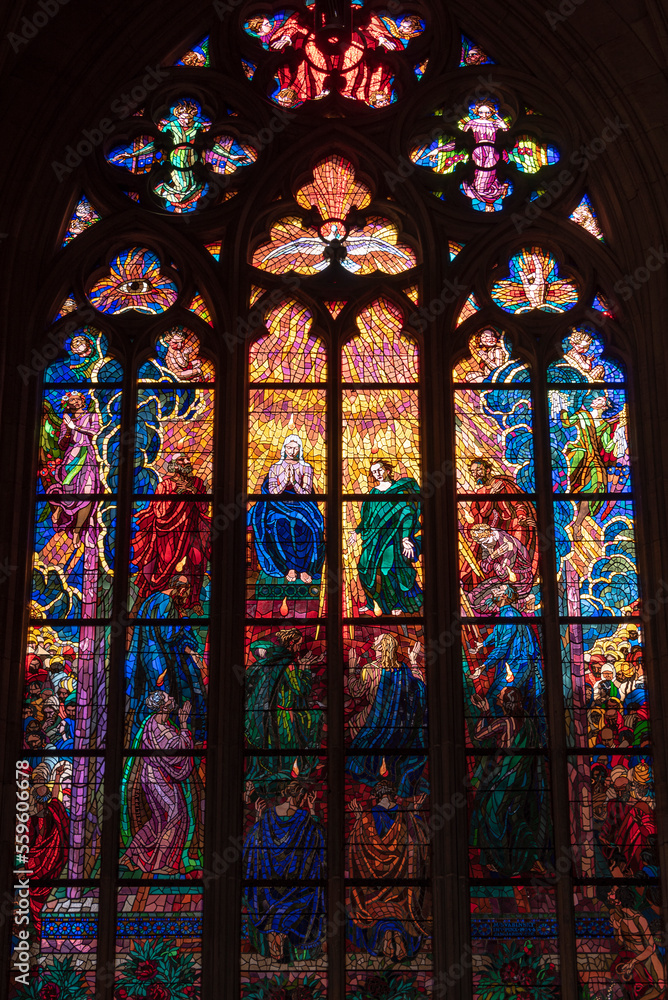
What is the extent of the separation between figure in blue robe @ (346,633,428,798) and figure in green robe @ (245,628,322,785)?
0.87 ft

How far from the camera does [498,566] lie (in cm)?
1064

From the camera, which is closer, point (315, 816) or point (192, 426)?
point (315, 816)

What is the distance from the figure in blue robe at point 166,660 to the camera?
10219 millimetres

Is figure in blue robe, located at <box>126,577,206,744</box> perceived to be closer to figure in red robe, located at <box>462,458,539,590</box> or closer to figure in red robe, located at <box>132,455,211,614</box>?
figure in red robe, located at <box>132,455,211,614</box>

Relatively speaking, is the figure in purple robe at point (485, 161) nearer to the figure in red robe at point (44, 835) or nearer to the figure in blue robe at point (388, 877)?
the figure in blue robe at point (388, 877)

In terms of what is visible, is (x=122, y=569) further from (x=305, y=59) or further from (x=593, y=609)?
(x=305, y=59)

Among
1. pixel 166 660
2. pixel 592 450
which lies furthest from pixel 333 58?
pixel 166 660

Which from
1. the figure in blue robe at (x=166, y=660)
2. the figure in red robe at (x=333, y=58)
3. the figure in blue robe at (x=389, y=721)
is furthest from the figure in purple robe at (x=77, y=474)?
the figure in red robe at (x=333, y=58)

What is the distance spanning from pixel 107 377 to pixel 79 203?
149cm

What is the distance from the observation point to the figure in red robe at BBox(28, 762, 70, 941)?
384 inches

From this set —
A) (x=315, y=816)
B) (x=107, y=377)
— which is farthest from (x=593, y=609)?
(x=107, y=377)

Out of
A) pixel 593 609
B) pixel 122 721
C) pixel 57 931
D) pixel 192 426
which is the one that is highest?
pixel 192 426

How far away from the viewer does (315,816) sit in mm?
9953

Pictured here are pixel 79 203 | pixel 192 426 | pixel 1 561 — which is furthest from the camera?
pixel 79 203
